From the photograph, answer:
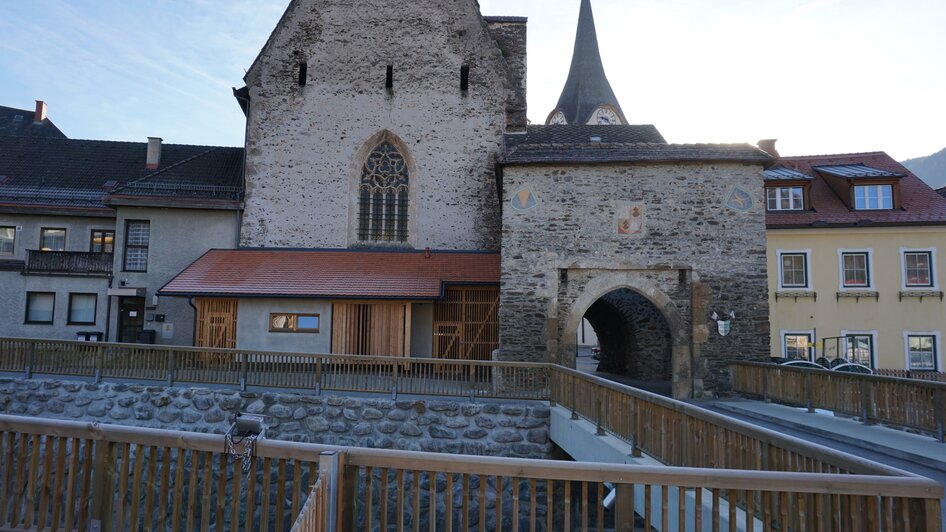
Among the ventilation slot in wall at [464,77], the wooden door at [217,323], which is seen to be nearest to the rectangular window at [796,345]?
the ventilation slot in wall at [464,77]

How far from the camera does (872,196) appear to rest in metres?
22.4

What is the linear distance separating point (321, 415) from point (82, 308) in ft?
44.7

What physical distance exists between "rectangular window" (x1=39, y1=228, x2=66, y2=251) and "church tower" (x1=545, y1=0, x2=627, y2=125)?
104ft

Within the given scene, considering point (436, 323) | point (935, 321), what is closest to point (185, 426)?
point (436, 323)

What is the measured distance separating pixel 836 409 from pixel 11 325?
79.1 feet

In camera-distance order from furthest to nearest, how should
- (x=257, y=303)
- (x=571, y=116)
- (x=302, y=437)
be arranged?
(x=571, y=116) < (x=257, y=303) < (x=302, y=437)

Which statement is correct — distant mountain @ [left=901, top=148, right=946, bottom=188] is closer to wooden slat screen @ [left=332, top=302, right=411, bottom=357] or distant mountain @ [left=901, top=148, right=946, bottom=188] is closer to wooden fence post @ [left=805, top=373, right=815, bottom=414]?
wooden fence post @ [left=805, top=373, right=815, bottom=414]

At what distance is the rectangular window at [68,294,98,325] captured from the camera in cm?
2083

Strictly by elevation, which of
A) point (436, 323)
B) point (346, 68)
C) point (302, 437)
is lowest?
point (302, 437)

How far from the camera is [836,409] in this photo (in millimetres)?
10977

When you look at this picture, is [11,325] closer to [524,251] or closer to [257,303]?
[257,303]

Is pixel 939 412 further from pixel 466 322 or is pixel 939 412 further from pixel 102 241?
pixel 102 241

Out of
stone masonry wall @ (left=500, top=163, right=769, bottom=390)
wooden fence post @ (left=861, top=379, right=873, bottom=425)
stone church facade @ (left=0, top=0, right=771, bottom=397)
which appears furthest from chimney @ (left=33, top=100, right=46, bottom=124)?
wooden fence post @ (left=861, top=379, right=873, bottom=425)

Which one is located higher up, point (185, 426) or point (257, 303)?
point (257, 303)
